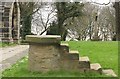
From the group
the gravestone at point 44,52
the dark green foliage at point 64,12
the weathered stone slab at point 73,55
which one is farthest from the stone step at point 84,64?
the dark green foliage at point 64,12

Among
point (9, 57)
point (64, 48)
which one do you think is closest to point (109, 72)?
point (64, 48)

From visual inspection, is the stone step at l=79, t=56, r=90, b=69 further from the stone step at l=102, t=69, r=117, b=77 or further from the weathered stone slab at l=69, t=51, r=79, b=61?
the stone step at l=102, t=69, r=117, b=77

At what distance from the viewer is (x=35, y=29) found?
4697cm

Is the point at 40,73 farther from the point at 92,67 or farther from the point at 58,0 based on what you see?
the point at 58,0

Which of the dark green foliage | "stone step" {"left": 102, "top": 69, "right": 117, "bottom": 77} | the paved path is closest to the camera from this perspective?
"stone step" {"left": 102, "top": 69, "right": 117, "bottom": 77}

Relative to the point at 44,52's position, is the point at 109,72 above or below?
below

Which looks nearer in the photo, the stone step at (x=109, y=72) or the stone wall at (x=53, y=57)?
the stone wall at (x=53, y=57)

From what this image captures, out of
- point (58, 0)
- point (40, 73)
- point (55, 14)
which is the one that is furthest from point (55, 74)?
point (55, 14)

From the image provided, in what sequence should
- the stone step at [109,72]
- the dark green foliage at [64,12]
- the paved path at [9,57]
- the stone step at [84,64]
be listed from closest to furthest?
the stone step at [84,64]
the stone step at [109,72]
the paved path at [9,57]
the dark green foliage at [64,12]

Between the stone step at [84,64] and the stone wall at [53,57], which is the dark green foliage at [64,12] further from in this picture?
the stone step at [84,64]

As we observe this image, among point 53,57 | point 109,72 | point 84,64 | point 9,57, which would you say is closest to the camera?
point 84,64

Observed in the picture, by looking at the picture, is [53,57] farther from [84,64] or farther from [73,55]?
[84,64]

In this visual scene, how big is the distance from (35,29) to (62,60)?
39.1 m

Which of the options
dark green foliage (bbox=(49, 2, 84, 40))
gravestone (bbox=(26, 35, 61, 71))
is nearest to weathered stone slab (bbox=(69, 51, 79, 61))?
gravestone (bbox=(26, 35, 61, 71))
